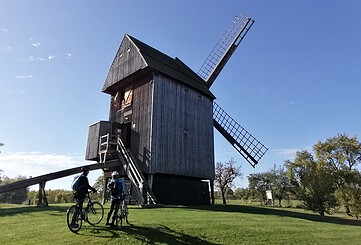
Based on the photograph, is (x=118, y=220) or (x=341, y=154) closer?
(x=118, y=220)

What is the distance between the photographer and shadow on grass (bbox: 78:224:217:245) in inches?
316

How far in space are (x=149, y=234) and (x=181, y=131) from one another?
491 inches

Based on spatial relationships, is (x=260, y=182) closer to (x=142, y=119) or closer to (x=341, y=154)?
(x=341, y=154)

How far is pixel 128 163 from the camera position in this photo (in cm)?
1794

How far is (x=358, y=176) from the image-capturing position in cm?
3388

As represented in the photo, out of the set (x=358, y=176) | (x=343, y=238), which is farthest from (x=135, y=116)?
(x=358, y=176)

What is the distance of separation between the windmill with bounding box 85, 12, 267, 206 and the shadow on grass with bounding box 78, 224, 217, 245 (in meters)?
7.55

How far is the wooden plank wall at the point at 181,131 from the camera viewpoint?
18906 mm

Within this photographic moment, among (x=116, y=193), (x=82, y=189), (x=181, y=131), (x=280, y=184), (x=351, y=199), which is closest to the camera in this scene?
(x=82, y=189)

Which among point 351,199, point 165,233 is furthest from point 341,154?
point 165,233

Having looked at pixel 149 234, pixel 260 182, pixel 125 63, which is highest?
pixel 125 63

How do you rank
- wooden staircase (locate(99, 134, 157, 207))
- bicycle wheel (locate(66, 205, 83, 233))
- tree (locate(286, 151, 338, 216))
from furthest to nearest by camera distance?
tree (locate(286, 151, 338, 216))
wooden staircase (locate(99, 134, 157, 207))
bicycle wheel (locate(66, 205, 83, 233))

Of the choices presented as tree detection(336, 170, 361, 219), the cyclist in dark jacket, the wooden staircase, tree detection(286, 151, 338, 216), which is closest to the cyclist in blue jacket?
the cyclist in dark jacket

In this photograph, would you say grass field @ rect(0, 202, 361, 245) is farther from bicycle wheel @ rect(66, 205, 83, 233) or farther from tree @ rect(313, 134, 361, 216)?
tree @ rect(313, 134, 361, 216)
